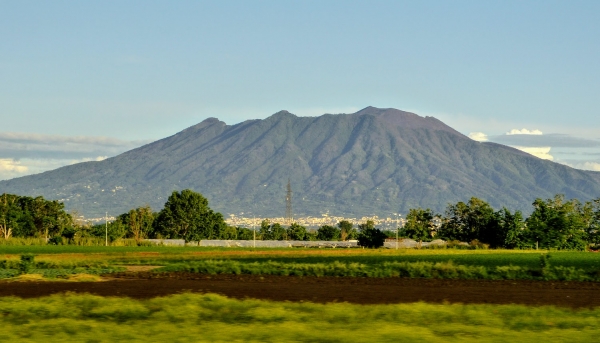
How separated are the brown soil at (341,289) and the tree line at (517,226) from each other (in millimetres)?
79697

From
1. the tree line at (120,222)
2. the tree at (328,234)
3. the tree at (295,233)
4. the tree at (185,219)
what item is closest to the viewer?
the tree line at (120,222)

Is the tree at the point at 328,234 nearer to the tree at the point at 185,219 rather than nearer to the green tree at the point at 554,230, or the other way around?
the tree at the point at 185,219

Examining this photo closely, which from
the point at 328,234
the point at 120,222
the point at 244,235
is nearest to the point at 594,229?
the point at 328,234

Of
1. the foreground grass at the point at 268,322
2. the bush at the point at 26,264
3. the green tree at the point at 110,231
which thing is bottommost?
the foreground grass at the point at 268,322

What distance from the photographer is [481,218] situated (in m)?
138

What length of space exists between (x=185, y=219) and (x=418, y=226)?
4363cm

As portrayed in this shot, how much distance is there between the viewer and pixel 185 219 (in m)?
147

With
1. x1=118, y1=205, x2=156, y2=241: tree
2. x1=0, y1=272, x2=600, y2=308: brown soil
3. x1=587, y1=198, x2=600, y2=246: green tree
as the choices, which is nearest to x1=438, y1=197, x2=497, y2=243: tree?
x1=587, y1=198, x2=600, y2=246: green tree

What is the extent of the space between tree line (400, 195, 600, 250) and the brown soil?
79.7 m

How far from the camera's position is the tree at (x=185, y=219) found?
479ft

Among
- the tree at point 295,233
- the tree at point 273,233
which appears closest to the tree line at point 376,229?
the tree at point 295,233

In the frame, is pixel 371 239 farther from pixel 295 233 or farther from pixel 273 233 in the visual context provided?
pixel 273 233

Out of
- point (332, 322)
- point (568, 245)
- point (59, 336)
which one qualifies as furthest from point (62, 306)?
point (568, 245)

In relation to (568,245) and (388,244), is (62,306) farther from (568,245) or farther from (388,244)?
(388,244)
